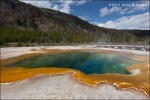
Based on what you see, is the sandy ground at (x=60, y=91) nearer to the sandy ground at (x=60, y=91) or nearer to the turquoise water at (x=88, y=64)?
the sandy ground at (x=60, y=91)

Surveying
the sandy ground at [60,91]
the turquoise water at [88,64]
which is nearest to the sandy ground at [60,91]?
the sandy ground at [60,91]

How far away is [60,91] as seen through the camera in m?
19.5

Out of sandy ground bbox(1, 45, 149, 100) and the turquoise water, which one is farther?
the turquoise water

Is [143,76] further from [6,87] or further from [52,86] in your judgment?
[6,87]

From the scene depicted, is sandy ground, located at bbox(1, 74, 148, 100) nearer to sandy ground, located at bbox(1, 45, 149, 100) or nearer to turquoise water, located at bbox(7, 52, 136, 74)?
sandy ground, located at bbox(1, 45, 149, 100)

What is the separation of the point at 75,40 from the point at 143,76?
327 feet

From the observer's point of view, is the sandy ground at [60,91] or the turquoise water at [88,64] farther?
the turquoise water at [88,64]

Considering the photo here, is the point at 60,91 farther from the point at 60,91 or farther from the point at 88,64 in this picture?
the point at 88,64

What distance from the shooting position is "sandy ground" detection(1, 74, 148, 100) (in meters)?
18.3

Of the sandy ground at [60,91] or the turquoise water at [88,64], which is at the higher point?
the turquoise water at [88,64]

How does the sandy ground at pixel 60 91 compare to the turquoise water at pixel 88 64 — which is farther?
the turquoise water at pixel 88 64

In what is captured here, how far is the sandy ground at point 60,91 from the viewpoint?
1831 cm

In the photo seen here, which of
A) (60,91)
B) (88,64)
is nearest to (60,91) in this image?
(60,91)

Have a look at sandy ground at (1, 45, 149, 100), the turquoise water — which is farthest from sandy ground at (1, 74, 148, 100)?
the turquoise water
